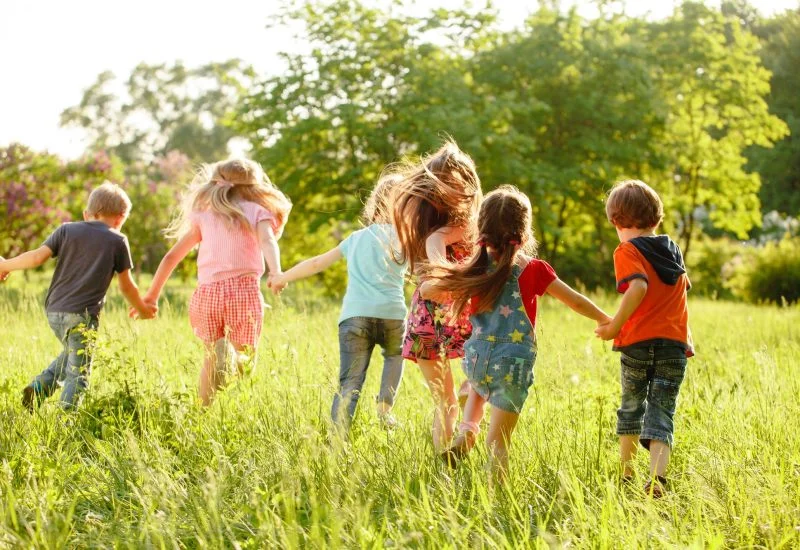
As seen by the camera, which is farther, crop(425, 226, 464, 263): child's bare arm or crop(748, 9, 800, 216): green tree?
crop(748, 9, 800, 216): green tree

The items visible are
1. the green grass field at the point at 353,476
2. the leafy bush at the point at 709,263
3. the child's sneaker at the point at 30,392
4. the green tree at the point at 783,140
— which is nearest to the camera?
the green grass field at the point at 353,476

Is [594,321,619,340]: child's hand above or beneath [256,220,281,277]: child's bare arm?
beneath

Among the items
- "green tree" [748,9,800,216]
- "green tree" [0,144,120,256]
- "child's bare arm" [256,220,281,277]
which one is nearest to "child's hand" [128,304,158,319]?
"child's bare arm" [256,220,281,277]

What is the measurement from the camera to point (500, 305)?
3.94m

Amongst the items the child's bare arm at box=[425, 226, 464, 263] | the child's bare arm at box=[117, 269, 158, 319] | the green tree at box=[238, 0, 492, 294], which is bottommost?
the child's bare arm at box=[117, 269, 158, 319]

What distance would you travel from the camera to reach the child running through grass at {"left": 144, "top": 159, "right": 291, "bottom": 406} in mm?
Answer: 5414

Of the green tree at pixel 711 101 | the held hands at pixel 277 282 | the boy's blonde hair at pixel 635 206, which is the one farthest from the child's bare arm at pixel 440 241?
the green tree at pixel 711 101

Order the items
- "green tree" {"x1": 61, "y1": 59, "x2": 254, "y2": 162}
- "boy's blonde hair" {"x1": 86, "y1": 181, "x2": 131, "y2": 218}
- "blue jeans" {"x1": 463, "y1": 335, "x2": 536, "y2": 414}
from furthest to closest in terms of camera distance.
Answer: "green tree" {"x1": 61, "y1": 59, "x2": 254, "y2": 162} → "boy's blonde hair" {"x1": 86, "y1": 181, "x2": 131, "y2": 218} → "blue jeans" {"x1": 463, "y1": 335, "x2": 536, "y2": 414}

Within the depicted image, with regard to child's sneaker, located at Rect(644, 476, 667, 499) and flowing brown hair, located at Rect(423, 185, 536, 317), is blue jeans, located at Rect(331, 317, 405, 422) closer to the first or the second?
flowing brown hair, located at Rect(423, 185, 536, 317)

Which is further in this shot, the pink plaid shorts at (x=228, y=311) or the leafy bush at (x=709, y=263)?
the leafy bush at (x=709, y=263)

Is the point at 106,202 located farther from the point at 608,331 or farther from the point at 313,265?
the point at 608,331

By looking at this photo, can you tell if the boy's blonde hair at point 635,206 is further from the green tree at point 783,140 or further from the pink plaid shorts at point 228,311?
the green tree at point 783,140

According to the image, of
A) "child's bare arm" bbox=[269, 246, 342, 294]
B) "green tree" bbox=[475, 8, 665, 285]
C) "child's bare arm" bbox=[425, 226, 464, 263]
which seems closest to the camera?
"child's bare arm" bbox=[425, 226, 464, 263]

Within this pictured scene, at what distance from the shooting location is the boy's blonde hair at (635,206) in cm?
415
